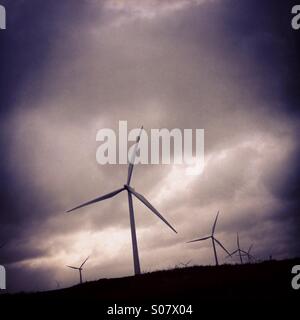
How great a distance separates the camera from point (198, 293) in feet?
129

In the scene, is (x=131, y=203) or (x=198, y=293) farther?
(x=131, y=203)

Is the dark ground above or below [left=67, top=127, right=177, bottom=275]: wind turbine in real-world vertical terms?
below

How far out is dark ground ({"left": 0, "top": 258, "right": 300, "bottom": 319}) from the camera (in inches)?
1271

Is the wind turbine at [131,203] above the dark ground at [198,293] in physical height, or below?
above

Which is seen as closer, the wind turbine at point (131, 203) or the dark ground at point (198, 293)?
the dark ground at point (198, 293)

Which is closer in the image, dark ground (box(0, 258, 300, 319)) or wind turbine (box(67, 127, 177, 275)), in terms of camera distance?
dark ground (box(0, 258, 300, 319))

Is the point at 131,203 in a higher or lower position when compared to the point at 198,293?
higher

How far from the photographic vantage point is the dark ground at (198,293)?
32281mm
